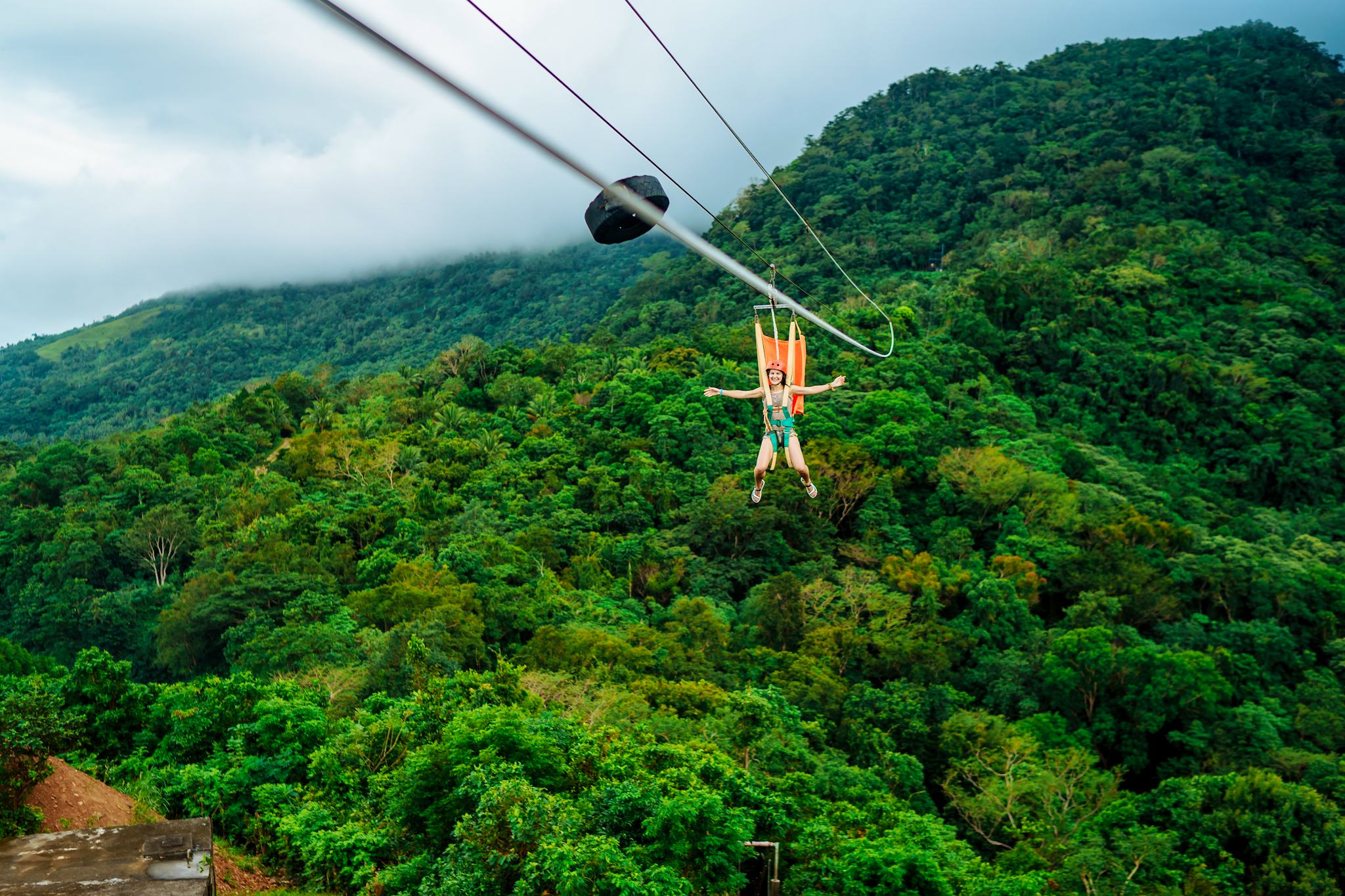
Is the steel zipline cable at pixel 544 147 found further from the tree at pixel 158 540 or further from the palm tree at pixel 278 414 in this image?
the palm tree at pixel 278 414

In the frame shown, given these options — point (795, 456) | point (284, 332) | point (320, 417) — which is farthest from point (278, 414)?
point (284, 332)

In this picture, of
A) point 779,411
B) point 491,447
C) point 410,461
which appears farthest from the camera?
point 491,447

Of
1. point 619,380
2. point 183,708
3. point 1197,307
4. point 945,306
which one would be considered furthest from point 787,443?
point 1197,307

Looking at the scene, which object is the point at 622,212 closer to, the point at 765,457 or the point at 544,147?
the point at 544,147

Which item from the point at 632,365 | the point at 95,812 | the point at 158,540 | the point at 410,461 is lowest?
the point at 95,812

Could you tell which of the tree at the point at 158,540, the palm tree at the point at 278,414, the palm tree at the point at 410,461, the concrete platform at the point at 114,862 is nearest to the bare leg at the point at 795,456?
the concrete platform at the point at 114,862

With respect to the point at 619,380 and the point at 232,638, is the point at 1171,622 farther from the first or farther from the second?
the point at 232,638

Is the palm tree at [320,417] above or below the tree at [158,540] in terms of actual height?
above
